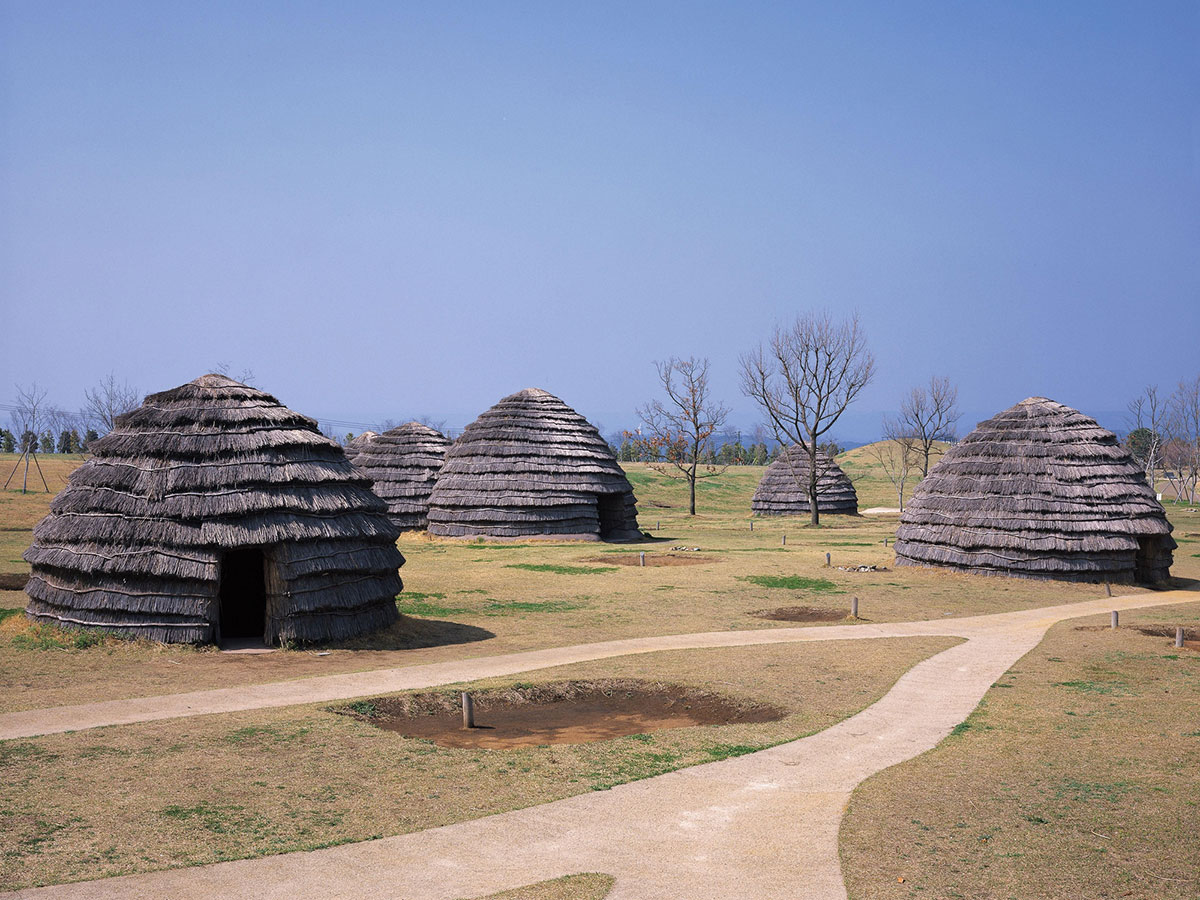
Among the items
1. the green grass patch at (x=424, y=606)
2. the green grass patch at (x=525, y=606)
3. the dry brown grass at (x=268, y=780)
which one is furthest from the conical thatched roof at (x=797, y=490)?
the dry brown grass at (x=268, y=780)

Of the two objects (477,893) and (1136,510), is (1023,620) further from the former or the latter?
(477,893)

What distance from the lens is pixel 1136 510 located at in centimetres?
2983

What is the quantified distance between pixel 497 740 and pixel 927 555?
71.4 ft

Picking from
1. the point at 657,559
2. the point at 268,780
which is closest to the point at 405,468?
the point at 657,559

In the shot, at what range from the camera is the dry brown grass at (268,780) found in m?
8.95

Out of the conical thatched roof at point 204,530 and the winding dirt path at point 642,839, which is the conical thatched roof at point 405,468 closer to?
the conical thatched roof at point 204,530

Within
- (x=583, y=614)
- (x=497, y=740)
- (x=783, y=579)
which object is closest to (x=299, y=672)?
(x=497, y=740)

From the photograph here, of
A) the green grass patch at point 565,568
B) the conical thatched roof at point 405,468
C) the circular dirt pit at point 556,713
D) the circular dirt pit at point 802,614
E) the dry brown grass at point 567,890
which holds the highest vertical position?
the conical thatched roof at point 405,468

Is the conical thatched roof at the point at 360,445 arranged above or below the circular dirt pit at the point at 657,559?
above

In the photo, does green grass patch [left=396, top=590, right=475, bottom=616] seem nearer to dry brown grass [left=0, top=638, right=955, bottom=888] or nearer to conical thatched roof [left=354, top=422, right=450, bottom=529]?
dry brown grass [left=0, top=638, right=955, bottom=888]

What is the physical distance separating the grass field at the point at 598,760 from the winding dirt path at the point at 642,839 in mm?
317

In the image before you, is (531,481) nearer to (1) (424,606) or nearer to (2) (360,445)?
(2) (360,445)

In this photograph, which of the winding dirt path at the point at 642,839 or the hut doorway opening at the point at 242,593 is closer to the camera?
the winding dirt path at the point at 642,839

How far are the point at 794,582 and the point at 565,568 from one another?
7.42m
